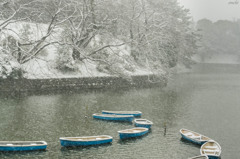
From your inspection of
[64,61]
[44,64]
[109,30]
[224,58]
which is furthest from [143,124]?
[224,58]

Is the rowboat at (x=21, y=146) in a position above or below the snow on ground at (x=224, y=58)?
below

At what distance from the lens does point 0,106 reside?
21.2m

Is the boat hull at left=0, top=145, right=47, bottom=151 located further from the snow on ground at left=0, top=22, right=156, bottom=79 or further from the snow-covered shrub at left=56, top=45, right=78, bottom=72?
the snow-covered shrub at left=56, top=45, right=78, bottom=72

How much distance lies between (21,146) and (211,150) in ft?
30.8

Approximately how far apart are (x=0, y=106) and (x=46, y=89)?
7.35 meters

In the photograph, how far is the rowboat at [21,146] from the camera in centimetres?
1305

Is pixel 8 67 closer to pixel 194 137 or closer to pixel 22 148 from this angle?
pixel 22 148

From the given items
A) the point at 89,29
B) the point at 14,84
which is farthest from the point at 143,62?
the point at 14,84

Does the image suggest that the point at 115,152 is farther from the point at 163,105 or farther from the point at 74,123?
the point at 163,105

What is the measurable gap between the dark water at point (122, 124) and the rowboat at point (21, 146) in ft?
0.83

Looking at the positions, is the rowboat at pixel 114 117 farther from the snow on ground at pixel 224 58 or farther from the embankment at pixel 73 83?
the snow on ground at pixel 224 58

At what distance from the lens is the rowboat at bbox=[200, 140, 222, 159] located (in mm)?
13320

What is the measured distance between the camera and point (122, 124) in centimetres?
1920

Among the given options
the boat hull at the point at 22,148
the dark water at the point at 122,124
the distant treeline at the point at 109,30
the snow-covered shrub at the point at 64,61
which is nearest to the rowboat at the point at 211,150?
the dark water at the point at 122,124
